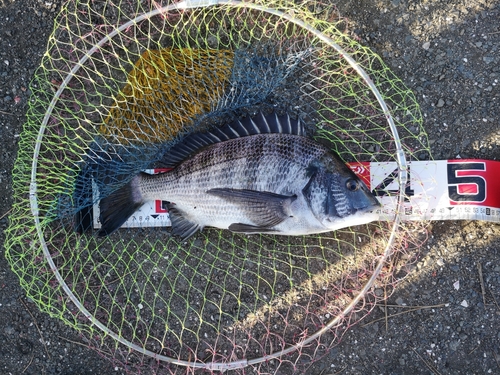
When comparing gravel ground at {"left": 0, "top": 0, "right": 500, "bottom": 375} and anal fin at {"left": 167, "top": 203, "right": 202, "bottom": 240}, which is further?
gravel ground at {"left": 0, "top": 0, "right": 500, "bottom": 375}

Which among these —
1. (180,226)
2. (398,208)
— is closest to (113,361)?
(180,226)

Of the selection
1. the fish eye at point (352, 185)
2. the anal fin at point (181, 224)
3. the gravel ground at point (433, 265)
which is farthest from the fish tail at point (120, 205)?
the fish eye at point (352, 185)

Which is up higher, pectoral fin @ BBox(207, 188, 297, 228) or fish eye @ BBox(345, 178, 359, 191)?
fish eye @ BBox(345, 178, 359, 191)

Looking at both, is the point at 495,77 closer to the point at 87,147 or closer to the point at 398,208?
the point at 398,208

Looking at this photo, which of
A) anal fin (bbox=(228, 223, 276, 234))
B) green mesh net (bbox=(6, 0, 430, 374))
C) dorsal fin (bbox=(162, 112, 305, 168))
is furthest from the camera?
green mesh net (bbox=(6, 0, 430, 374))

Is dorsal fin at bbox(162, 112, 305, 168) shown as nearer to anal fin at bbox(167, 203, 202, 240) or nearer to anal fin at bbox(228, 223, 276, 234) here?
anal fin at bbox(167, 203, 202, 240)

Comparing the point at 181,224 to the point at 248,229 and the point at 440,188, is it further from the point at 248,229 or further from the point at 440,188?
the point at 440,188

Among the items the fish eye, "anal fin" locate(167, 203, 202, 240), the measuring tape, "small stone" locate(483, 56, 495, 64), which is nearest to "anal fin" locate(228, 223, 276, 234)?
"anal fin" locate(167, 203, 202, 240)
